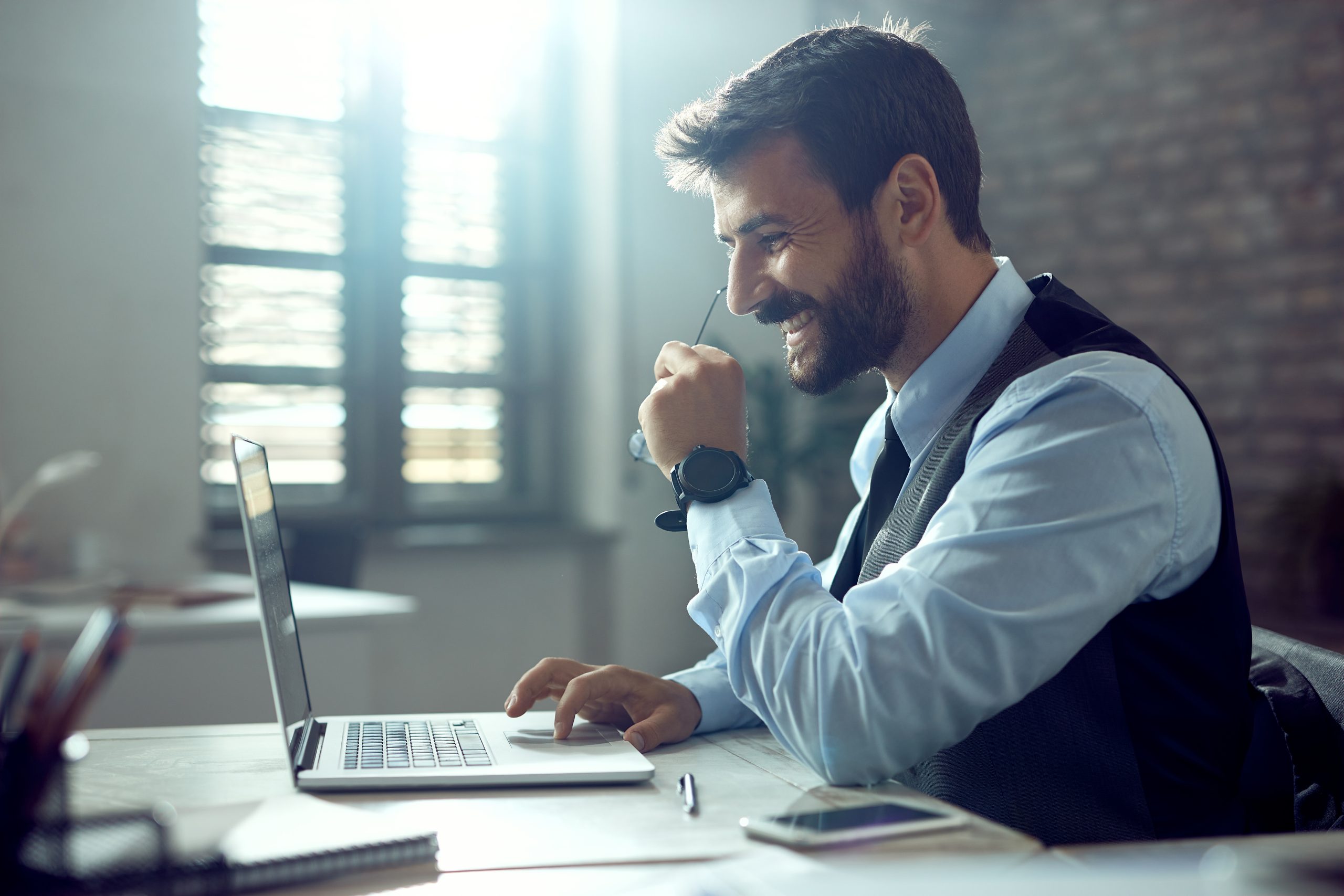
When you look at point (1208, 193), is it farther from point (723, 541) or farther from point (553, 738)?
point (553, 738)

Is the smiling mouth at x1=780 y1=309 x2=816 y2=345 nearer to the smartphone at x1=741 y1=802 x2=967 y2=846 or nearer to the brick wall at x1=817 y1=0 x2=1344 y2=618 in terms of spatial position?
the smartphone at x1=741 y1=802 x2=967 y2=846

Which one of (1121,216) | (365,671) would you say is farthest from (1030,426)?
(1121,216)

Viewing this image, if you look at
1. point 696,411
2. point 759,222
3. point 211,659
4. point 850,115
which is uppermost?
point 850,115

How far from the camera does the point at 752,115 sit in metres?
1.25

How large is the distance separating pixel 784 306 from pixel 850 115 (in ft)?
0.74

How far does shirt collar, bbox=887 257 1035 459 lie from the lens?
1230 mm

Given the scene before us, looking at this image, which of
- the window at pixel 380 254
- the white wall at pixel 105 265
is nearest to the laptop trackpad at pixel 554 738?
the white wall at pixel 105 265

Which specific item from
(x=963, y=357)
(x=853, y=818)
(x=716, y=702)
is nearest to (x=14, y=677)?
(x=853, y=818)

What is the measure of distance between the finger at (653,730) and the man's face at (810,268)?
46cm

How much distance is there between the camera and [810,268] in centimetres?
126

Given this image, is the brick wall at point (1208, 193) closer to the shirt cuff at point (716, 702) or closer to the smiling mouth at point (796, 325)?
the smiling mouth at point (796, 325)

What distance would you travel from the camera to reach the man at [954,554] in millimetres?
885

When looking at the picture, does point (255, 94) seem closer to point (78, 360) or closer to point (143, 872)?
point (78, 360)

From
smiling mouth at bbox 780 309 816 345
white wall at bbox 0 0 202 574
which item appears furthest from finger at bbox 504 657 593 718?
white wall at bbox 0 0 202 574
